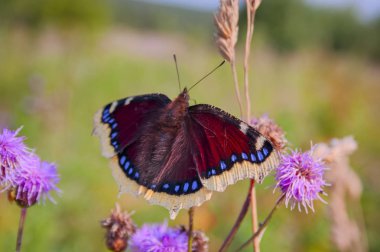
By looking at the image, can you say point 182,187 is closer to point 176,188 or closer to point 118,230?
point 176,188

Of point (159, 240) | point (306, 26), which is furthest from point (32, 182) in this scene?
point (306, 26)

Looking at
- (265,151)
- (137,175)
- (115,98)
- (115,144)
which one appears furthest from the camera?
(115,98)

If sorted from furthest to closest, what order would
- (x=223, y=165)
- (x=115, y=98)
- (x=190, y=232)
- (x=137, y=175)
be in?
1. (x=115, y=98)
2. (x=137, y=175)
3. (x=223, y=165)
4. (x=190, y=232)

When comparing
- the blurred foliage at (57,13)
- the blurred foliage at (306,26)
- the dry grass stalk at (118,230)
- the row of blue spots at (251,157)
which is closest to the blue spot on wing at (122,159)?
the dry grass stalk at (118,230)

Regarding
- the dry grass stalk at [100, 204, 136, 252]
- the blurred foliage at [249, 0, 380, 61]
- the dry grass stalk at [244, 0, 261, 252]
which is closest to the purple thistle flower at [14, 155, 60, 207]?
the dry grass stalk at [100, 204, 136, 252]

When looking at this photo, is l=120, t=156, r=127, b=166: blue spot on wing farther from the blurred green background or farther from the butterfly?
the blurred green background

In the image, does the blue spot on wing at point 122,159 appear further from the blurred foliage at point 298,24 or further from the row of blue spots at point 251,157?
the blurred foliage at point 298,24
